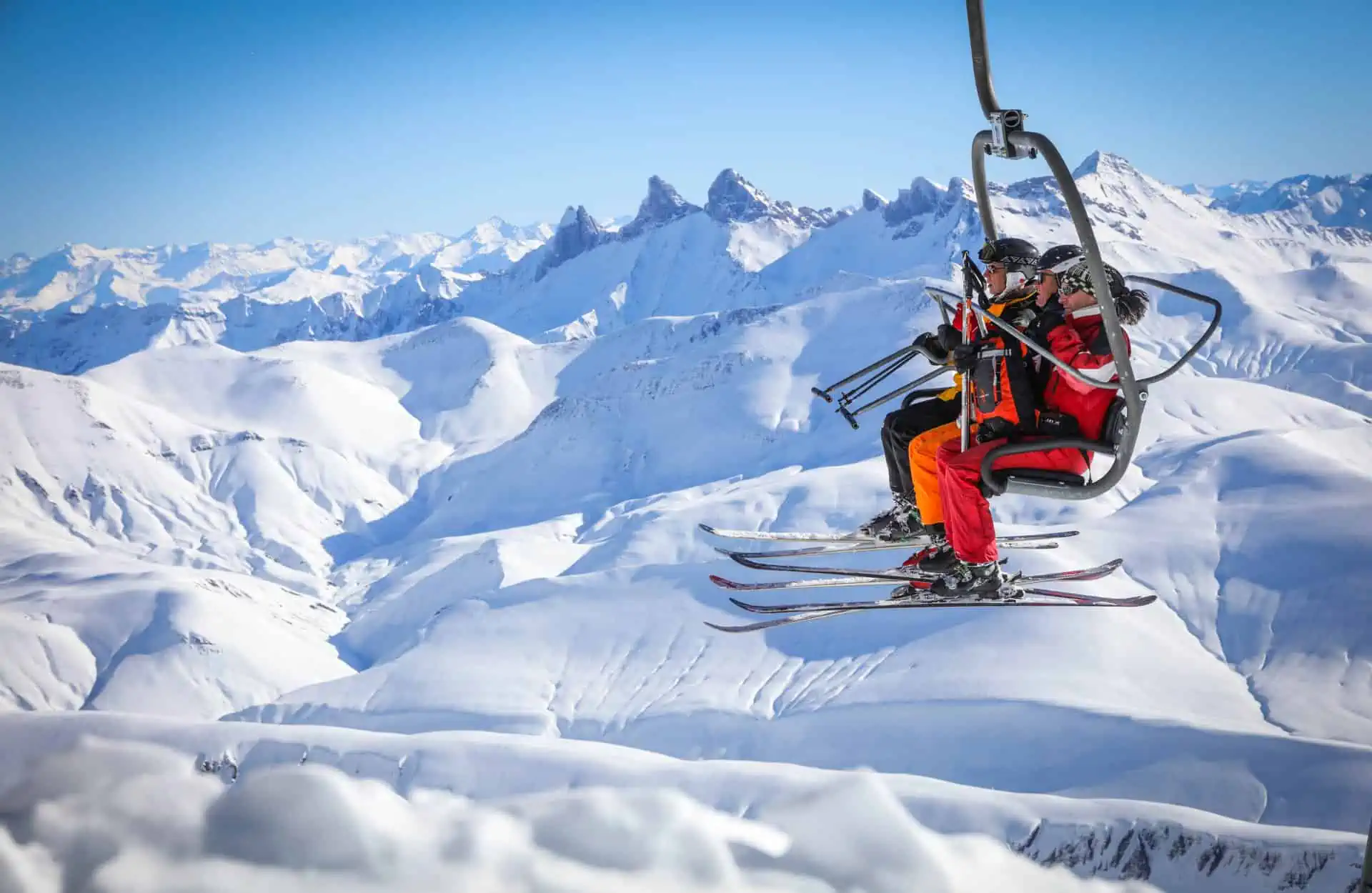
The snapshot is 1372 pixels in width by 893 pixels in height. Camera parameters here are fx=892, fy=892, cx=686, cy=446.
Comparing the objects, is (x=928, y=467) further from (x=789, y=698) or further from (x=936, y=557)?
(x=789, y=698)

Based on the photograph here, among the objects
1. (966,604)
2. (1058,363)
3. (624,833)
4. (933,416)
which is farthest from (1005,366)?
(624,833)

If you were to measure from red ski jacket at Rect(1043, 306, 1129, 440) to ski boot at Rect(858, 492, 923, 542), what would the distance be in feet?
7.06

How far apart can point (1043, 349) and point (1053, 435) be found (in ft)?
4.57

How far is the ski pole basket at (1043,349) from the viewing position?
4945 mm

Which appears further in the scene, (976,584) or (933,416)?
(933,416)

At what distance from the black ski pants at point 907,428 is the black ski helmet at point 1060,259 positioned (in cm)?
190

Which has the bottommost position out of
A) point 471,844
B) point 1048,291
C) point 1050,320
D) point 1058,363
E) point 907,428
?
point 471,844

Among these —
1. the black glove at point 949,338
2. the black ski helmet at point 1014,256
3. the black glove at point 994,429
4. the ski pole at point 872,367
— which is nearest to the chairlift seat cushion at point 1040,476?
the black glove at point 994,429

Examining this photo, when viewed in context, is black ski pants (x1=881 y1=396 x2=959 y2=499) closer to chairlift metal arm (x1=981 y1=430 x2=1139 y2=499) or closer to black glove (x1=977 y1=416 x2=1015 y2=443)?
black glove (x1=977 y1=416 x2=1015 y2=443)

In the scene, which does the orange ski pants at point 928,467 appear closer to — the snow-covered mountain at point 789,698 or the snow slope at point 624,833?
the snow slope at point 624,833

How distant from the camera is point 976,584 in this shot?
870cm

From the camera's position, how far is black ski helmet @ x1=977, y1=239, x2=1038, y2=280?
7.56 meters

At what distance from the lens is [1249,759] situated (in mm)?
63562

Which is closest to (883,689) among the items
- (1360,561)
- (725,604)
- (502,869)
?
(725,604)
